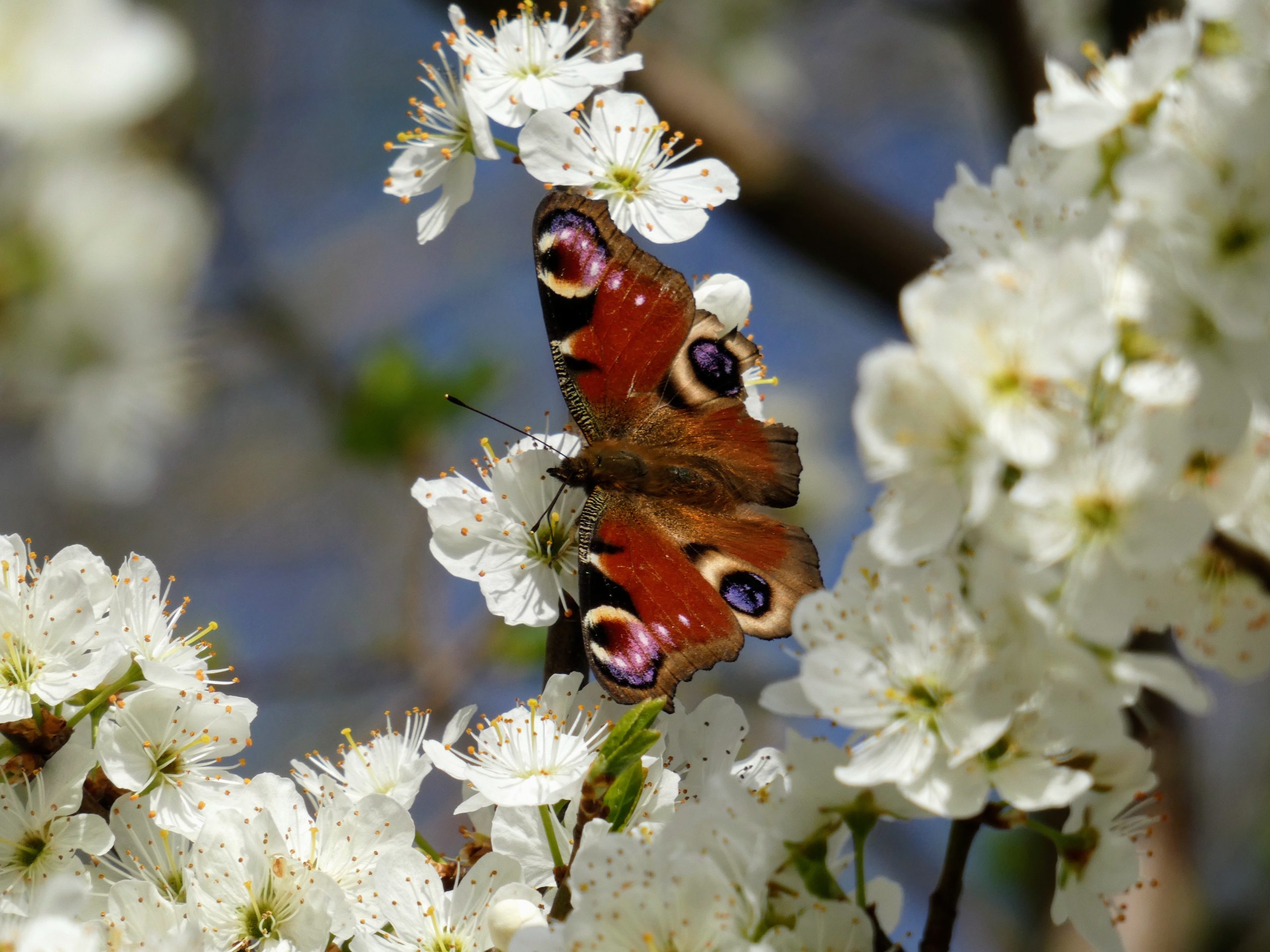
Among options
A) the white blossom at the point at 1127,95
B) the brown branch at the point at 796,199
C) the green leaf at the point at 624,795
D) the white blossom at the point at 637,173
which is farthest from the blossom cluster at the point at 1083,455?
the brown branch at the point at 796,199

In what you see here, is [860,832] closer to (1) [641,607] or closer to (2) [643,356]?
(1) [641,607]

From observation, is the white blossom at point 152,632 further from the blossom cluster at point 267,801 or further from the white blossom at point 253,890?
the white blossom at point 253,890

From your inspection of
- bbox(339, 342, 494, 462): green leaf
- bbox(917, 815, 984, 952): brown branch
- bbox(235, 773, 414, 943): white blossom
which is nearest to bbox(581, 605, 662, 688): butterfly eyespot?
bbox(235, 773, 414, 943): white blossom

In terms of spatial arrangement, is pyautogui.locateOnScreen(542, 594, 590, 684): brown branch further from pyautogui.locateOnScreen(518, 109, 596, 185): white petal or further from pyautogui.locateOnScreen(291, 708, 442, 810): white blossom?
pyautogui.locateOnScreen(518, 109, 596, 185): white petal

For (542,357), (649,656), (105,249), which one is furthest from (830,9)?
(649,656)

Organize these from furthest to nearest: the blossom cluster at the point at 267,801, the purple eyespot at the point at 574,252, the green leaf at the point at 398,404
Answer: the green leaf at the point at 398,404 < the purple eyespot at the point at 574,252 < the blossom cluster at the point at 267,801

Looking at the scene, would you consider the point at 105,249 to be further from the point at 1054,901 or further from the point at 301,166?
the point at 301,166

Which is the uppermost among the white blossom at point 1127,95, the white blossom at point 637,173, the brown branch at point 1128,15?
the white blossom at point 1127,95
